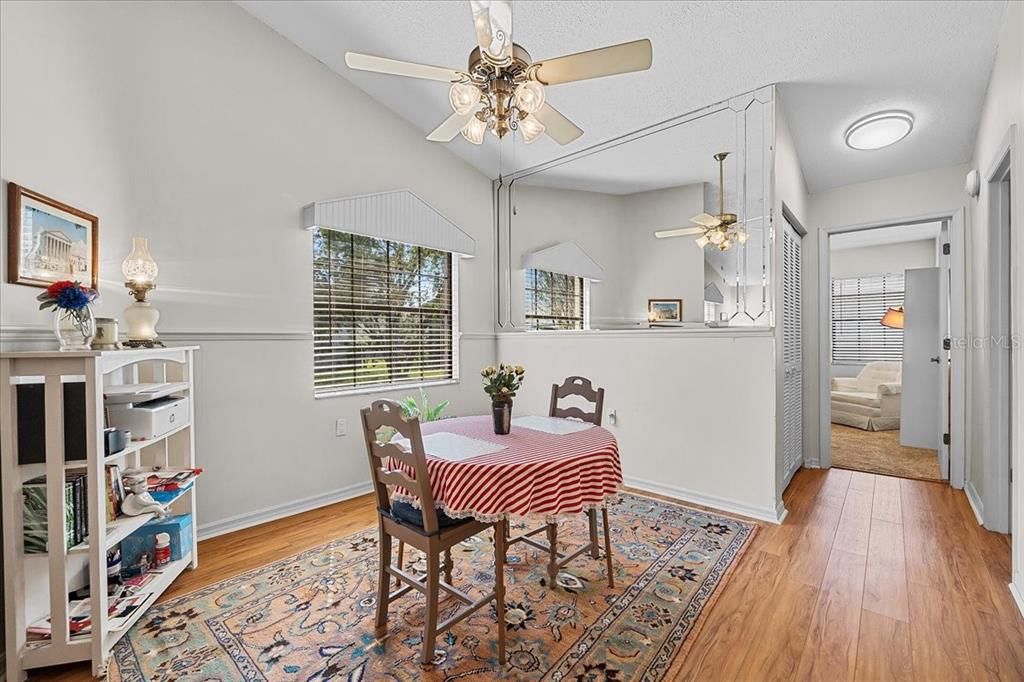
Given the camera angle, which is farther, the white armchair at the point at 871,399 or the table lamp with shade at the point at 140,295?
the white armchair at the point at 871,399

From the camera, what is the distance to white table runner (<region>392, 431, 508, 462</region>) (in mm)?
1753

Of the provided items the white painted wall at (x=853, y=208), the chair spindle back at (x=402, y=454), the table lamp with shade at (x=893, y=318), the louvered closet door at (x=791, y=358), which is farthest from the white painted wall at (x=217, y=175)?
the table lamp with shade at (x=893, y=318)

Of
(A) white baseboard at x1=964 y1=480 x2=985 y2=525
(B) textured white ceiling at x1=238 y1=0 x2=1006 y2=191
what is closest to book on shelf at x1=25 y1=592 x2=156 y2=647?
(B) textured white ceiling at x1=238 y1=0 x2=1006 y2=191

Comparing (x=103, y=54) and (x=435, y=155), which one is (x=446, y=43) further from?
(x=103, y=54)

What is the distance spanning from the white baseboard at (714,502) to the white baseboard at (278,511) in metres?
2.06

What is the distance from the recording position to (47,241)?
188 cm

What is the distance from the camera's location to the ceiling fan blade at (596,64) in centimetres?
162

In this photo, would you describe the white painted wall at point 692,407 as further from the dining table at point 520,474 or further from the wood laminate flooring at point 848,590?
the dining table at point 520,474

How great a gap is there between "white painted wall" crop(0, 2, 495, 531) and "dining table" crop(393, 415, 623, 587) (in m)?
1.51

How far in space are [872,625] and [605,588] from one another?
1.06m

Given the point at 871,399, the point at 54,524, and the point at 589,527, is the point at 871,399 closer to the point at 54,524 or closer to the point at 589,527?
the point at 589,527

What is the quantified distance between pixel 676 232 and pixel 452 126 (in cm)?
191

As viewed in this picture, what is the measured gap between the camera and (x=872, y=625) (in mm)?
1844

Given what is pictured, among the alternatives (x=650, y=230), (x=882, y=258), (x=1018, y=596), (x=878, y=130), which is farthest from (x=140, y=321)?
(x=882, y=258)
